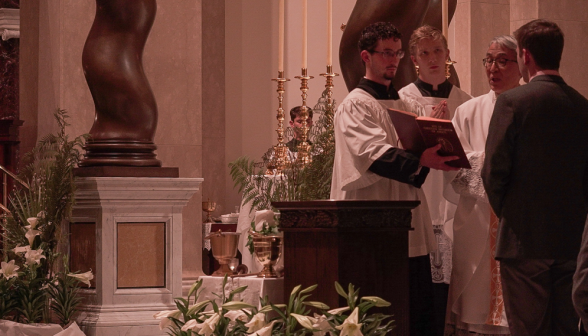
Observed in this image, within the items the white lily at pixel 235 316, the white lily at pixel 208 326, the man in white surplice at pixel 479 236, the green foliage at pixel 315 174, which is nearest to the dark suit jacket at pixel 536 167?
the man in white surplice at pixel 479 236

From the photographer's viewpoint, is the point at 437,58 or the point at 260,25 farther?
the point at 260,25

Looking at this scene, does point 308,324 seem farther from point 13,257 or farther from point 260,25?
point 260,25

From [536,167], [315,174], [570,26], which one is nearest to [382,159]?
[536,167]

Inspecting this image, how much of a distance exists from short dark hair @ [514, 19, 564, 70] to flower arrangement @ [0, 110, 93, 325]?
2888 millimetres

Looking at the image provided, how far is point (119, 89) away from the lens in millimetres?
6117

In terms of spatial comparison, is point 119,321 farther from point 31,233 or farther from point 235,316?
point 235,316

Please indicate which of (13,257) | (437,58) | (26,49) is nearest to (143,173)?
(13,257)

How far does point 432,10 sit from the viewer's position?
24.5 feet

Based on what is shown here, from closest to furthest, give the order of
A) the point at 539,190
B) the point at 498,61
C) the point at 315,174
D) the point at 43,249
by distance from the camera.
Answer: the point at 539,190
the point at 498,61
the point at 315,174
the point at 43,249

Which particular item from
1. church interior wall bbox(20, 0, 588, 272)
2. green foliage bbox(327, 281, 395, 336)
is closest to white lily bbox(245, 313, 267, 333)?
green foliage bbox(327, 281, 395, 336)

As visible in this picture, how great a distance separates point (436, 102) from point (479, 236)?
87 centimetres

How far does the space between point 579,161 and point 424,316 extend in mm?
1118

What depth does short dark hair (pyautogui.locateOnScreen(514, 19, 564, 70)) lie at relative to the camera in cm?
416

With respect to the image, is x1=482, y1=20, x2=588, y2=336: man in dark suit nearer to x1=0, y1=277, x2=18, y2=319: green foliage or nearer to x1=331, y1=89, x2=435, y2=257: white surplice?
x1=331, y1=89, x2=435, y2=257: white surplice
